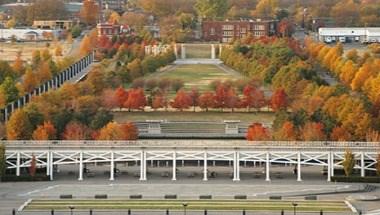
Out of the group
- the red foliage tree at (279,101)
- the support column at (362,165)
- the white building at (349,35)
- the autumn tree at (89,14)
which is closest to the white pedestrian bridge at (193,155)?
the support column at (362,165)

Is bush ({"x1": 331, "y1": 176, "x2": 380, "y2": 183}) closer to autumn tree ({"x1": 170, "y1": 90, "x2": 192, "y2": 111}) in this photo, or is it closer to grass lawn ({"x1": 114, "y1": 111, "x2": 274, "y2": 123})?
grass lawn ({"x1": 114, "y1": 111, "x2": 274, "y2": 123})

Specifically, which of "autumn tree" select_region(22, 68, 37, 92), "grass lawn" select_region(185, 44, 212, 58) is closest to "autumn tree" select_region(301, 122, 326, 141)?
"autumn tree" select_region(22, 68, 37, 92)

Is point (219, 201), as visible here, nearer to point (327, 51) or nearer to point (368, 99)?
point (368, 99)

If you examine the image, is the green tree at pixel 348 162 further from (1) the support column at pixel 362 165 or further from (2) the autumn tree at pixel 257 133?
(2) the autumn tree at pixel 257 133

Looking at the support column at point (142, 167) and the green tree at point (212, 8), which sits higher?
the green tree at point (212, 8)

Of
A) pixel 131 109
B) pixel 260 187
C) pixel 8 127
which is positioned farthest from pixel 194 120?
pixel 260 187

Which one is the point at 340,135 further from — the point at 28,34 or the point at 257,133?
the point at 28,34
